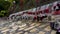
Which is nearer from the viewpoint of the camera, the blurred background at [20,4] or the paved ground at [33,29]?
the paved ground at [33,29]

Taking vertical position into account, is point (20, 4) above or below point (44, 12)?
above

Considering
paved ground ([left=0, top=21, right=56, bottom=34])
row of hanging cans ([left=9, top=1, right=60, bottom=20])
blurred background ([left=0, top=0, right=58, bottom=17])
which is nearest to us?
paved ground ([left=0, top=21, right=56, bottom=34])

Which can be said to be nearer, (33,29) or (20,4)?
(33,29)

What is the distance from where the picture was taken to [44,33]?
319 cm

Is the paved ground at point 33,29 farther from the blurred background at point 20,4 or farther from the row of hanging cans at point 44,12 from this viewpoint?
the blurred background at point 20,4

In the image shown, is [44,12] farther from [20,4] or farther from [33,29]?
[20,4]

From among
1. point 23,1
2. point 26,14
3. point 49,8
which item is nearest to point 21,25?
point 26,14

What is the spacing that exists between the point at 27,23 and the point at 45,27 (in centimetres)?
75

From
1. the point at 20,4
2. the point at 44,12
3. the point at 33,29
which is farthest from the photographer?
the point at 20,4

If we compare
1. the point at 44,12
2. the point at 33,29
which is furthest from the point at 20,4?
the point at 33,29

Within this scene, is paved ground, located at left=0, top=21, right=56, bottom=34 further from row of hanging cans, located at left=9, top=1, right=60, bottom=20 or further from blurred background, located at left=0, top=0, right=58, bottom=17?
blurred background, located at left=0, top=0, right=58, bottom=17

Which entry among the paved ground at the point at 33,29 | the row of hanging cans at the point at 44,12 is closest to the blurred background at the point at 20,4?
the row of hanging cans at the point at 44,12

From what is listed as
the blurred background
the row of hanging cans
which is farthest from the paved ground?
the blurred background

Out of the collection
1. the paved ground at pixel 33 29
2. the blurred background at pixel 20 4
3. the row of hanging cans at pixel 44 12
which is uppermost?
the blurred background at pixel 20 4
